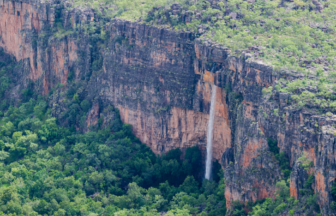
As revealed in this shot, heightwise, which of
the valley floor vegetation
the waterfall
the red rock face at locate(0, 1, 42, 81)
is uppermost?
the red rock face at locate(0, 1, 42, 81)

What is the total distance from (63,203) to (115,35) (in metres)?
19.6

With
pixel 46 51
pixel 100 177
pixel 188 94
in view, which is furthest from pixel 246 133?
pixel 46 51

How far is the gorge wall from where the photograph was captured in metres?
50.4

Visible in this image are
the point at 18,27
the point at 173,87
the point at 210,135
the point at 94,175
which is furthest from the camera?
the point at 18,27

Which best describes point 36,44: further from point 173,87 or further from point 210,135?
point 210,135

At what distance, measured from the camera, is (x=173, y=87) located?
65.2 meters

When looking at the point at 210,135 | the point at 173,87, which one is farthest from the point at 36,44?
the point at 210,135

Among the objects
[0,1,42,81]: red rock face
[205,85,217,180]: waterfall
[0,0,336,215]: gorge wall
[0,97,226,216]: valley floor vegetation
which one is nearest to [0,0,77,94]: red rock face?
[0,1,42,81]: red rock face

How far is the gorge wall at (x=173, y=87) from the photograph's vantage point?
50.4 metres

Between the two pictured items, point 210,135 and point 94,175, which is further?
point 94,175

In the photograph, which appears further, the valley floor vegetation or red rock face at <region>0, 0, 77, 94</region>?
red rock face at <region>0, 0, 77, 94</region>

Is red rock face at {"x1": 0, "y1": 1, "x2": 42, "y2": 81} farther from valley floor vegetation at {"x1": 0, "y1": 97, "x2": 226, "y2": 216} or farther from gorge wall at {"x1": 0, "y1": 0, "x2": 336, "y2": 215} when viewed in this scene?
valley floor vegetation at {"x1": 0, "y1": 97, "x2": 226, "y2": 216}

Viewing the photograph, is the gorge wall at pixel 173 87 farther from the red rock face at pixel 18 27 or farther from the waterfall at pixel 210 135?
the waterfall at pixel 210 135

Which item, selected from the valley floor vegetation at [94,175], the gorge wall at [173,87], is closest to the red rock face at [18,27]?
the gorge wall at [173,87]
